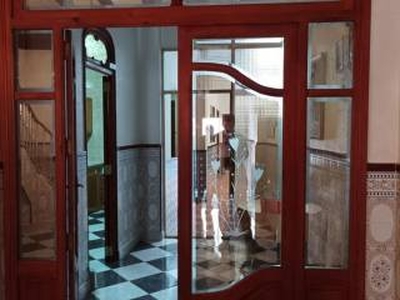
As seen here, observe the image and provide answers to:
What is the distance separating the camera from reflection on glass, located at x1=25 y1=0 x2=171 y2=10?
2.43 meters

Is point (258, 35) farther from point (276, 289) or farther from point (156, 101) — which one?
point (156, 101)

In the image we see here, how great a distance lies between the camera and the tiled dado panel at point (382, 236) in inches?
90.7

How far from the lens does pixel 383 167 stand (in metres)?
2.30

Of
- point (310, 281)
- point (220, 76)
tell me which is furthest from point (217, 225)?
point (220, 76)

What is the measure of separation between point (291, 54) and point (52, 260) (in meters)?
1.74

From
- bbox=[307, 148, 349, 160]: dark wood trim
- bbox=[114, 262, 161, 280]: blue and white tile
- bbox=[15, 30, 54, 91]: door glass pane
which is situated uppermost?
bbox=[15, 30, 54, 91]: door glass pane

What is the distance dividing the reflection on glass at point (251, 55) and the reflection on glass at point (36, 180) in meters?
0.93

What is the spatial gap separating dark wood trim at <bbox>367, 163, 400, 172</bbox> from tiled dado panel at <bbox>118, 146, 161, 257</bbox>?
9.54 ft

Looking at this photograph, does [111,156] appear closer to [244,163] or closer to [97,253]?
[97,253]

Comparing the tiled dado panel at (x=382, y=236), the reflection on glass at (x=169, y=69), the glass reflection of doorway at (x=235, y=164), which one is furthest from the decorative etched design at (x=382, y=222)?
the reflection on glass at (x=169, y=69)

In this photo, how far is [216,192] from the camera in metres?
2.48

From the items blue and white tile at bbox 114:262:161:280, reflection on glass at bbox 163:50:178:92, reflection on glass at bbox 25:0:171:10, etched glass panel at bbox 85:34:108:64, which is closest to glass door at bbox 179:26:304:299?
reflection on glass at bbox 25:0:171:10

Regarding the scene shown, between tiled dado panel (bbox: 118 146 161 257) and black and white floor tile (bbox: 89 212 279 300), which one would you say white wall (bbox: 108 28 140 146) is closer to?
tiled dado panel (bbox: 118 146 161 257)

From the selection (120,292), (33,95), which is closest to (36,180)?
(33,95)
